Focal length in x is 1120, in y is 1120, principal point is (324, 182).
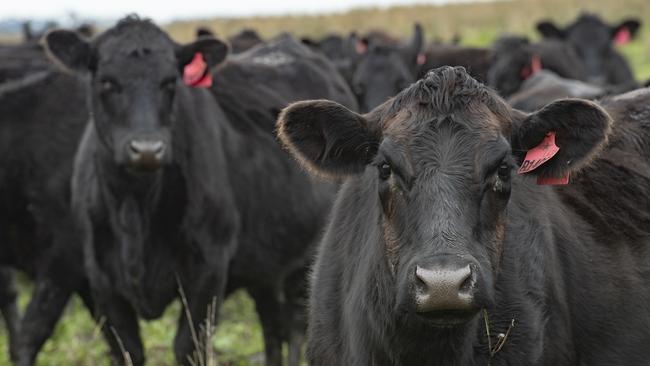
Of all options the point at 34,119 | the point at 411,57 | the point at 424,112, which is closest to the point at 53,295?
the point at 34,119

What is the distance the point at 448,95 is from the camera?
13.3 feet

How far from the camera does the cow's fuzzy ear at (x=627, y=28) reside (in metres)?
18.0

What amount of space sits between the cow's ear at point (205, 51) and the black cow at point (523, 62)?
6.32 m

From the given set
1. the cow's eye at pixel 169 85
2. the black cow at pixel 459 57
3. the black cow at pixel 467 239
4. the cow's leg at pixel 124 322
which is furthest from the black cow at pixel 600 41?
the black cow at pixel 467 239

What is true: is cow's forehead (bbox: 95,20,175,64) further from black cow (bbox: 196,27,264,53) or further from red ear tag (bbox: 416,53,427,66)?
red ear tag (bbox: 416,53,427,66)

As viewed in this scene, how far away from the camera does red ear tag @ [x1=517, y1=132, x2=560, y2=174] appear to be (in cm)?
408

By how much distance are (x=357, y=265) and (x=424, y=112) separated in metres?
0.73

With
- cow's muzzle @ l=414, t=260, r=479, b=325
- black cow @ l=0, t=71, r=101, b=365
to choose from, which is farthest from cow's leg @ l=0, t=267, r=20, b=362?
cow's muzzle @ l=414, t=260, r=479, b=325

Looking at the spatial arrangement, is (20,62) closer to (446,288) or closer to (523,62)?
(446,288)

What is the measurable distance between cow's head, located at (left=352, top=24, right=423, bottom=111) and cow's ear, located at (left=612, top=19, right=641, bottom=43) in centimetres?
548

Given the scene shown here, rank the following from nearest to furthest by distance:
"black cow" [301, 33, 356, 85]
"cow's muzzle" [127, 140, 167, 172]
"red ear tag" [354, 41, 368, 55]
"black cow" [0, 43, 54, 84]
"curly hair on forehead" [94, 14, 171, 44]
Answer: "cow's muzzle" [127, 140, 167, 172], "curly hair on forehead" [94, 14, 171, 44], "black cow" [0, 43, 54, 84], "black cow" [301, 33, 356, 85], "red ear tag" [354, 41, 368, 55]

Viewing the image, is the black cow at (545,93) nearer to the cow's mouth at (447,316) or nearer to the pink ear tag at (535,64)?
the pink ear tag at (535,64)

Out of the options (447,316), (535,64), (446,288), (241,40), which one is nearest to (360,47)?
(241,40)

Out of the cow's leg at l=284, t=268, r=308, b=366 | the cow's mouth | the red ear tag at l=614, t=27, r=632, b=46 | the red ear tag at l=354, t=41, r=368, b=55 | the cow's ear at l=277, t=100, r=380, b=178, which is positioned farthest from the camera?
the red ear tag at l=614, t=27, r=632, b=46
